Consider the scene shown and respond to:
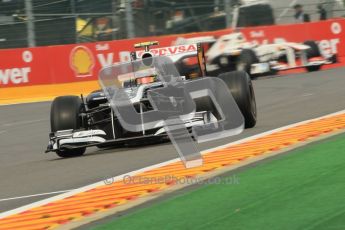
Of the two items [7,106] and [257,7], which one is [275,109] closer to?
[7,106]

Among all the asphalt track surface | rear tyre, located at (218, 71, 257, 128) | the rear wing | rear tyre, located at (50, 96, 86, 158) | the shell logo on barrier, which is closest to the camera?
the asphalt track surface

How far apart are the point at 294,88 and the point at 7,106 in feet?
24.5

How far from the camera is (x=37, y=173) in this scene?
32.0 ft

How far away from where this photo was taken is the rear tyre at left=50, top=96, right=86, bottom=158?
1103 cm

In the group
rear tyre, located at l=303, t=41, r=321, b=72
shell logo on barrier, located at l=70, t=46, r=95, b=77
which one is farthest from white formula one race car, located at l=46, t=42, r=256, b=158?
rear tyre, located at l=303, t=41, r=321, b=72

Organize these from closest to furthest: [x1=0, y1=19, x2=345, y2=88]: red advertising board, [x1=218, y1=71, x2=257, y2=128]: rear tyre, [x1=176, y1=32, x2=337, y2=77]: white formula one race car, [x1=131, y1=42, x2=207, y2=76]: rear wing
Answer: [x1=218, y1=71, x2=257, y2=128]: rear tyre → [x1=131, y1=42, x2=207, y2=76]: rear wing → [x1=0, y1=19, x2=345, y2=88]: red advertising board → [x1=176, y1=32, x2=337, y2=77]: white formula one race car

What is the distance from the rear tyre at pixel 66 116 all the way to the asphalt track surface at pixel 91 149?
0.43 metres

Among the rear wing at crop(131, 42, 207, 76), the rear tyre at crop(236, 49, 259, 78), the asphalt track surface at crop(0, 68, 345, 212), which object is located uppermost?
the rear wing at crop(131, 42, 207, 76)

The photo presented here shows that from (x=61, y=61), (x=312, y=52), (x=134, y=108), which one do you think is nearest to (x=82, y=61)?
(x=61, y=61)

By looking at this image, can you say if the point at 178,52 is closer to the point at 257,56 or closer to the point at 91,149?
the point at 91,149

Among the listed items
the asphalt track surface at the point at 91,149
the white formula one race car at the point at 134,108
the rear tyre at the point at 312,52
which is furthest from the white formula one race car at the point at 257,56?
the white formula one race car at the point at 134,108

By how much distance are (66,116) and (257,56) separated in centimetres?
1270

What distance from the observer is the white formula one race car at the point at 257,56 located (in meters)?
22.7

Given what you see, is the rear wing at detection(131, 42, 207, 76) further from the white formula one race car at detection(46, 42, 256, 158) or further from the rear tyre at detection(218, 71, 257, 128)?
the rear tyre at detection(218, 71, 257, 128)
